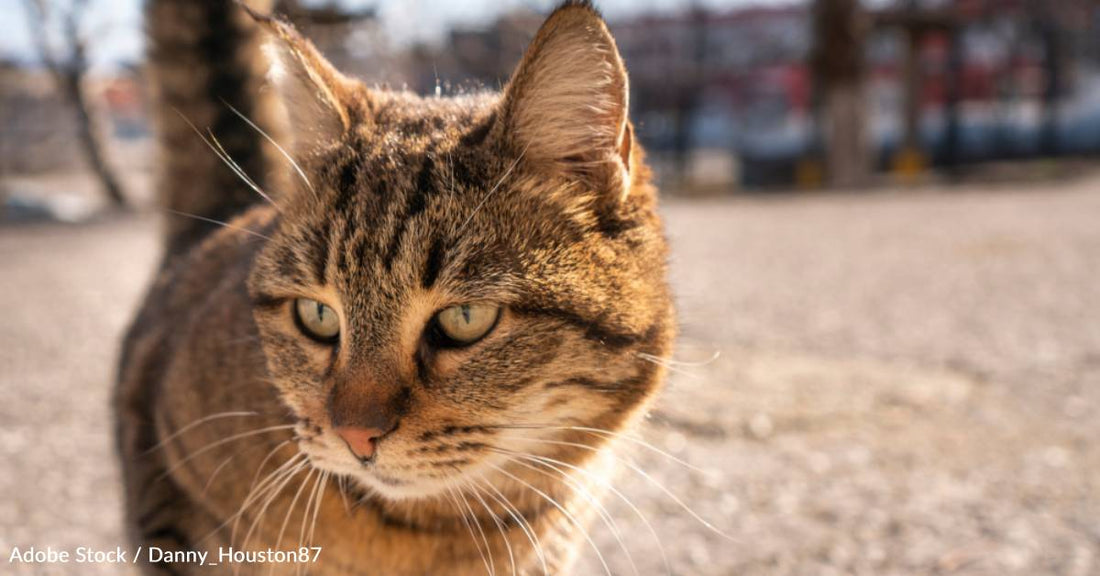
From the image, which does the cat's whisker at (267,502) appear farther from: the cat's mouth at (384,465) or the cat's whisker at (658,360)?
the cat's whisker at (658,360)

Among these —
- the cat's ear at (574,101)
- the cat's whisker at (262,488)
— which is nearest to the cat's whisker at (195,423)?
the cat's whisker at (262,488)

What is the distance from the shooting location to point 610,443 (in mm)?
1646

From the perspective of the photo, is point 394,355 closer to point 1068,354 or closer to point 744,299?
point 1068,354

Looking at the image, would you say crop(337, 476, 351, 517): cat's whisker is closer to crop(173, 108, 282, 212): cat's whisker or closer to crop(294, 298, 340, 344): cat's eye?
crop(294, 298, 340, 344): cat's eye

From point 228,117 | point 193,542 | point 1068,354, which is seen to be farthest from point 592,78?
point 1068,354

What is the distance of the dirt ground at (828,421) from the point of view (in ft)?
8.06

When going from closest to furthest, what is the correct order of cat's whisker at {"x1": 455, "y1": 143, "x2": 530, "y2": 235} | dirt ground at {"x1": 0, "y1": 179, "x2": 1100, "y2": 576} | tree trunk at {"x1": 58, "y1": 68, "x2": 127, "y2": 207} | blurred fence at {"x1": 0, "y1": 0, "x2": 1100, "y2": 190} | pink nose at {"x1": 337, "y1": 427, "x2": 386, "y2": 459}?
pink nose at {"x1": 337, "y1": 427, "x2": 386, "y2": 459} → cat's whisker at {"x1": 455, "y1": 143, "x2": 530, "y2": 235} → dirt ground at {"x1": 0, "y1": 179, "x2": 1100, "y2": 576} → tree trunk at {"x1": 58, "y1": 68, "x2": 127, "y2": 207} → blurred fence at {"x1": 0, "y1": 0, "x2": 1100, "y2": 190}

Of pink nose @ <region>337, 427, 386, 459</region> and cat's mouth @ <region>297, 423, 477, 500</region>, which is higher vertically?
pink nose @ <region>337, 427, 386, 459</region>

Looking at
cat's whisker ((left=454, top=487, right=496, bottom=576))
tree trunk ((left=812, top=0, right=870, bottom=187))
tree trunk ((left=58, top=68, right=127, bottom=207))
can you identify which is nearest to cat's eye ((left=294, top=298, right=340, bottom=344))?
cat's whisker ((left=454, top=487, right=496, bottom=576))

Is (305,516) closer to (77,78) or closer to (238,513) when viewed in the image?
(238,513)

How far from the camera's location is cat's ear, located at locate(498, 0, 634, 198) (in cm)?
144

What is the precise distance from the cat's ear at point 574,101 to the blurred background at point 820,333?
0.14 m

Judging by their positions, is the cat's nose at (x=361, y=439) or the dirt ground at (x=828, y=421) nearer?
the cat's nose at (x=361, y=439)

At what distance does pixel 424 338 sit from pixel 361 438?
197mm
